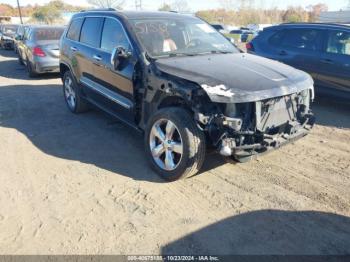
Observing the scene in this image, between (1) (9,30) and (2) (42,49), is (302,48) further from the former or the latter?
(1) (9,30)

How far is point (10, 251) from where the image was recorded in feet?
9.71

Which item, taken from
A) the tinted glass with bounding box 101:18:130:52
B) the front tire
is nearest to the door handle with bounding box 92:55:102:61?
the tinted glass with bounding box 101:18:130:52

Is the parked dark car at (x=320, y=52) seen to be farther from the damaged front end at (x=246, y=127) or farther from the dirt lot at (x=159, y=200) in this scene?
the damaged front end at (x=246, y=127)

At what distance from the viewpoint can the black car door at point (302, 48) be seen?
22.4ft

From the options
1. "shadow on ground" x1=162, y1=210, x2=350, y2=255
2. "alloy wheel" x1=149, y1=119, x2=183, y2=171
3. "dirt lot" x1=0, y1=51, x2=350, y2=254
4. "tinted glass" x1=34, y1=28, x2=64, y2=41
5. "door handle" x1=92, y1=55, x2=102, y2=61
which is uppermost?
"tinted glass" x1=34, y1=28, x2=64, y2=41

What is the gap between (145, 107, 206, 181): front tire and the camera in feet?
12.1

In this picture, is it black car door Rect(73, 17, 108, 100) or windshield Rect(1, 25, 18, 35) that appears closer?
black car door Rect(73, 17, 108, 100)

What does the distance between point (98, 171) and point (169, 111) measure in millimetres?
1284

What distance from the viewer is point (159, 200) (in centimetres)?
368

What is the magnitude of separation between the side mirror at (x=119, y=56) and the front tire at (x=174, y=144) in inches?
36.5

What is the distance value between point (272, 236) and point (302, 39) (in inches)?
210

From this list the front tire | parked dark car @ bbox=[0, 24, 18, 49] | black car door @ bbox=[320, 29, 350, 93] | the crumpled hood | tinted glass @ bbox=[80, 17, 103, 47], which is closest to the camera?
the crumpled hood

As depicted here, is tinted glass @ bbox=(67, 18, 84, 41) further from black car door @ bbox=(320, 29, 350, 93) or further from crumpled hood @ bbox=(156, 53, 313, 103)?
black car door @ bbox=(320, 29, 350, 93)

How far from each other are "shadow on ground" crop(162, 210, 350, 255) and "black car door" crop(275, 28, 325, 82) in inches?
168
